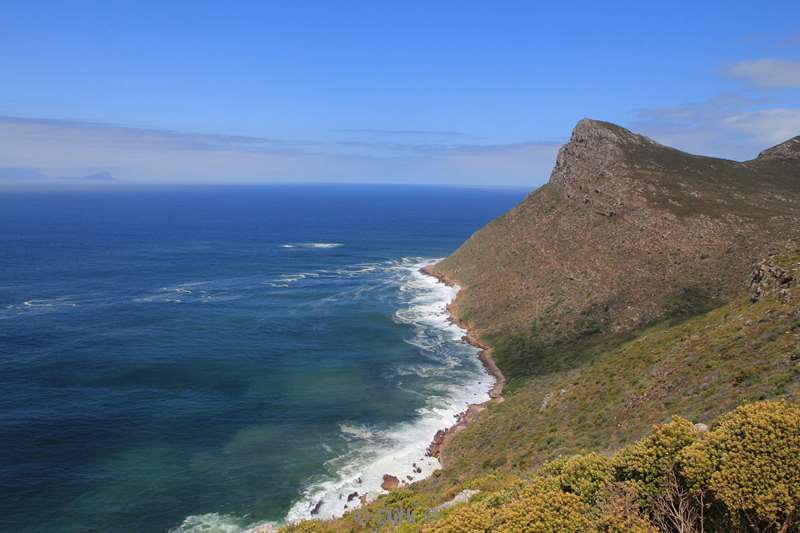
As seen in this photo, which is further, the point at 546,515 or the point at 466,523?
the point at 466,523

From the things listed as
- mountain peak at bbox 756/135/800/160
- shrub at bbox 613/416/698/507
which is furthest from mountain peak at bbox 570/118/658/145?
shrub at bbox 613/416/698/507

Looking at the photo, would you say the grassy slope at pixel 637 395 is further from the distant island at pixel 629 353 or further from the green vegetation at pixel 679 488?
the green vegetation at pixel 679 488

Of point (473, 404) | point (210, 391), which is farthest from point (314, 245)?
point (473, 404)

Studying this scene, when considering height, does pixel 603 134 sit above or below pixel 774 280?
above

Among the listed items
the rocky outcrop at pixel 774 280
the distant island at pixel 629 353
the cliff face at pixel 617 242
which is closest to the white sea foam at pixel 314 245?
the distant island at pixel 629 353

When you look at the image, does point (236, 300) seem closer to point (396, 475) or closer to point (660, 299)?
point (396, 475)

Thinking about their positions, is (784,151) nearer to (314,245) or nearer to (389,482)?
(389,482)
